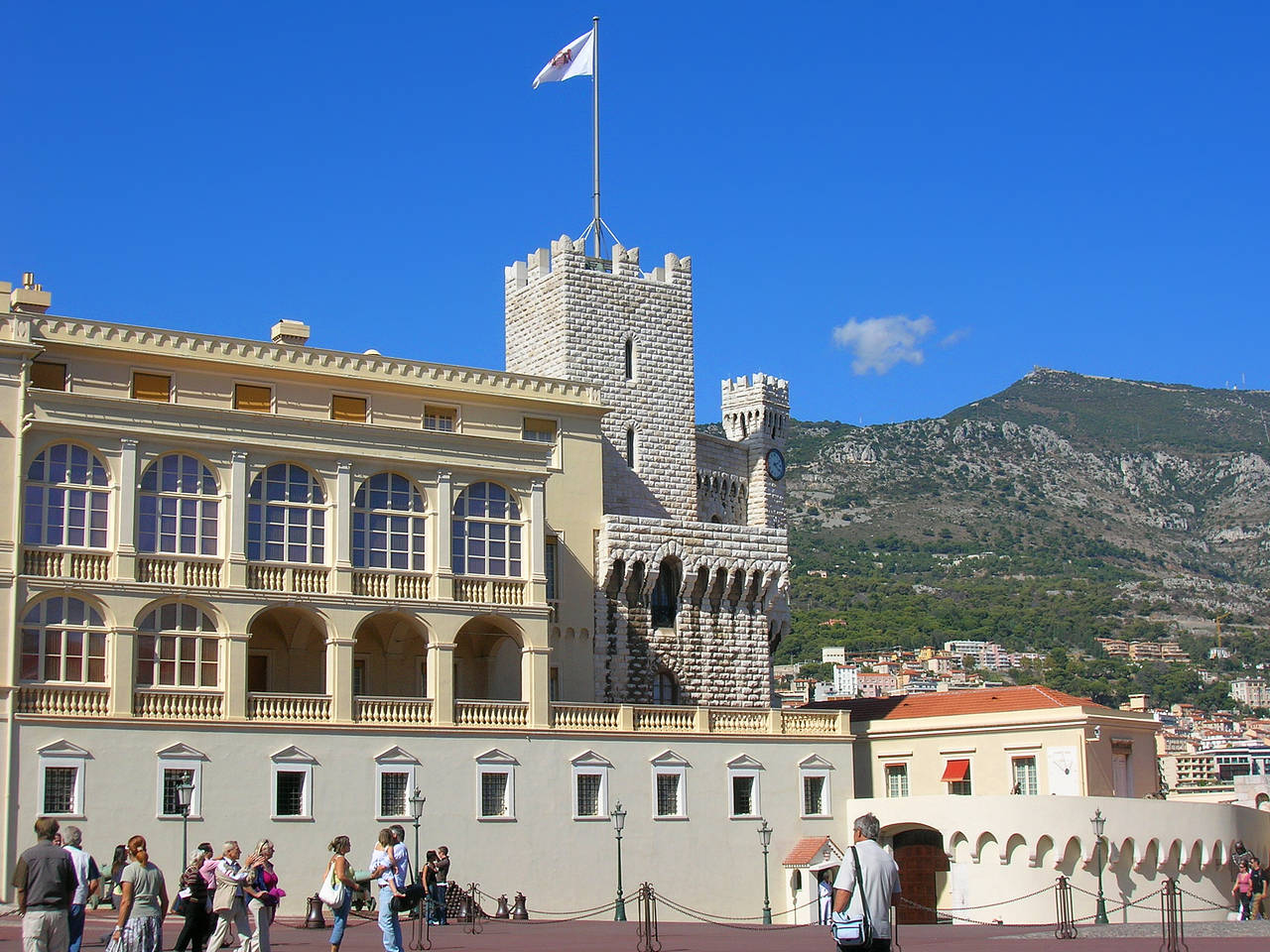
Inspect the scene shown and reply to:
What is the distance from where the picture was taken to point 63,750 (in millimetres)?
41906

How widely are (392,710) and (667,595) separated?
13.1 metres

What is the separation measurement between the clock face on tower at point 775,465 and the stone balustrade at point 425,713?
15808mm

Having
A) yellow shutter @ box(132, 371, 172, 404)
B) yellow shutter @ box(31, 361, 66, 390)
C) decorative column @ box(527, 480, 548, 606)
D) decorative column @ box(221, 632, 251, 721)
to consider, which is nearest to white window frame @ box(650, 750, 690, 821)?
decorative column @ box(527, 480, 548, 606)

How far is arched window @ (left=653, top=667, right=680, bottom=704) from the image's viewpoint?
56.3 metres

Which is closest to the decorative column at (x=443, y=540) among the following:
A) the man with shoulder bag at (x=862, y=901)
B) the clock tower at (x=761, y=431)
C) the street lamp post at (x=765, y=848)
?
the street lamp post at (x=765, y=848)

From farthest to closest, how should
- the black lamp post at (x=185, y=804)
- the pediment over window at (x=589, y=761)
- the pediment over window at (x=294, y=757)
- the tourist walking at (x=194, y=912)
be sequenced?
the pediment over window at (x=589, y=761)
the pediment over window at (x=294, y=757)
the black lamp post at (x=185, y=804)
the tourist walking at (x=194, y=912)

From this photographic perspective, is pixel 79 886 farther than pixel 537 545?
No

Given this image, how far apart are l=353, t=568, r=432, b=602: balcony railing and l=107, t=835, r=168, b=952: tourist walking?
25.3 metres

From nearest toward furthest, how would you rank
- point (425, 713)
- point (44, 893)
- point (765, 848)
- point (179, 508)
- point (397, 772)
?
point (44, 893), point (179, 508), point (397, 772), point (425, 713), point (765, 848)

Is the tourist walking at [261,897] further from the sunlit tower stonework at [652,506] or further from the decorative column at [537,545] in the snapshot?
the sunlit tower stonework at [652,506]

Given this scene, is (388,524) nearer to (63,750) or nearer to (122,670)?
(122,670)

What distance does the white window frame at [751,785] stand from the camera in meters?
51.5

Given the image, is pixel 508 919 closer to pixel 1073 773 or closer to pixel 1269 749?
pixel 1073 773

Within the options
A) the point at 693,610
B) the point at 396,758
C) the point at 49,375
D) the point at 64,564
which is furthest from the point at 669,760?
the point at 49,375
